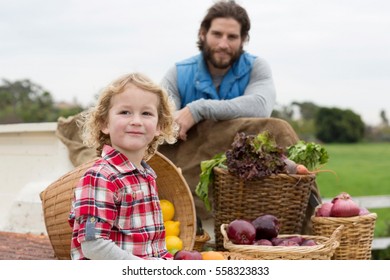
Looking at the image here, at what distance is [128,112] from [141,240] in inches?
20.3

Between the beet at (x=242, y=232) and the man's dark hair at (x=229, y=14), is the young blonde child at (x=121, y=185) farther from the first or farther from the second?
the man's dark hair at (x=229, y=14)

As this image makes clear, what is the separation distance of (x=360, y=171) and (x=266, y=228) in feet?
70.1

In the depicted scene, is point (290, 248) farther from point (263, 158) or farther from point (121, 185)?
point (121, 185)

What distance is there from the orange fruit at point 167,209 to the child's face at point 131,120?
1.53 meters

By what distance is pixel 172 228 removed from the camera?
13.6ft

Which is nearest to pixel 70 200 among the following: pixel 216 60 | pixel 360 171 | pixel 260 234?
pixel 260 234

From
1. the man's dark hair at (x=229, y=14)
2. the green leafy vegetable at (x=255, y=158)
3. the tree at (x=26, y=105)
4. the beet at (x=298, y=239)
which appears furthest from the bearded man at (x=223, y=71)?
the tree at (x=26, y=105)

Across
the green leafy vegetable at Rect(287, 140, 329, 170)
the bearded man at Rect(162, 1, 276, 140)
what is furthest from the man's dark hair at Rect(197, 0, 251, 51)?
the green leafy vegetable at Rect(287, 140, 329, 170)

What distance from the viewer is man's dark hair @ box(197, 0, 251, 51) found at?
532cm

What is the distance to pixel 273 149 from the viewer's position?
4168mm

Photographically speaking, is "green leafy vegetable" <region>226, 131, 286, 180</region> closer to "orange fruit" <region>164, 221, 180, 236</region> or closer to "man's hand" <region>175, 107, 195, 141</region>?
"orange fruit" <region>164, 221, 180, 236</region>

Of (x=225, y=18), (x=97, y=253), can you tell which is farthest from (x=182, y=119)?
(x=97, y=253)

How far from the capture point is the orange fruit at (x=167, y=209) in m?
4.21
